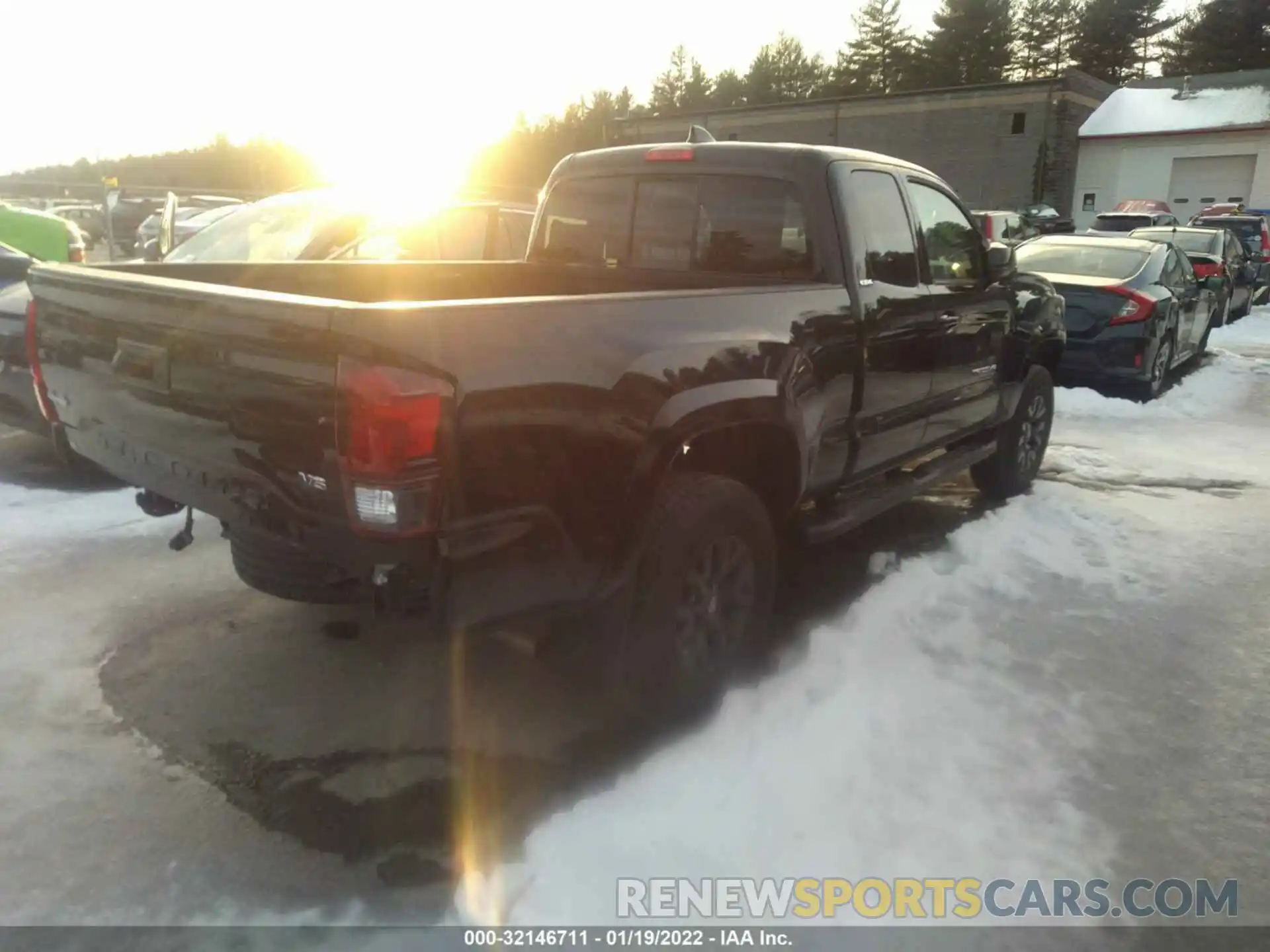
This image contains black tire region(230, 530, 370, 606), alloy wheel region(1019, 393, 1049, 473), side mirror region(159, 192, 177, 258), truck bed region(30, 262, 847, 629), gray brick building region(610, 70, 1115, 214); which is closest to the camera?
truck bed region(30, 262, 847, 629)

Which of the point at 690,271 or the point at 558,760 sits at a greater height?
the point at 690,271

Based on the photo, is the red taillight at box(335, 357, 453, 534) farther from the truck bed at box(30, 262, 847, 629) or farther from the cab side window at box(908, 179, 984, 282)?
the cab side window at box(908, 179, 984, 282)

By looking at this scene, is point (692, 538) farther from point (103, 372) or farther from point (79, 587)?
point (79, 587)

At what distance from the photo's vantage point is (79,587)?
446cm

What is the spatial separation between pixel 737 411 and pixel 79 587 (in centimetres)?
Result: 327

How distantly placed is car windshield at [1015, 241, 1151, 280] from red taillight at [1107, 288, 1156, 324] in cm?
38

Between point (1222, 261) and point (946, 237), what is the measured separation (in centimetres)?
1101

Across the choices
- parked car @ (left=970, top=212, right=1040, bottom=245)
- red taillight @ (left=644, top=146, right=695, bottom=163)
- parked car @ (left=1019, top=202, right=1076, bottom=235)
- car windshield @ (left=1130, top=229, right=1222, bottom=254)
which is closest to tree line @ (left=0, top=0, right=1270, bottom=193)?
parked car @ (left=1019, top=202, right=1076, bottom=235)

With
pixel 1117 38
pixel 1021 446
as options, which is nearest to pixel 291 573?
pixel 1021 446

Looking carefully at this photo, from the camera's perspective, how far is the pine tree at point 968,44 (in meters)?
62.4

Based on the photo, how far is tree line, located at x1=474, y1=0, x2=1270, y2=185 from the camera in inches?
2152

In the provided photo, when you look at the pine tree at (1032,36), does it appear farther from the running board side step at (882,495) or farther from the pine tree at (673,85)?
the running board side step at (882,495)

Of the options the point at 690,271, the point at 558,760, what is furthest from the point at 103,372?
the point at 690,271

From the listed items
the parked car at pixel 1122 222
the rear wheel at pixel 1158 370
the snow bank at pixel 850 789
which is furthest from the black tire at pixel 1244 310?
the snow bank at pixel 850 789
